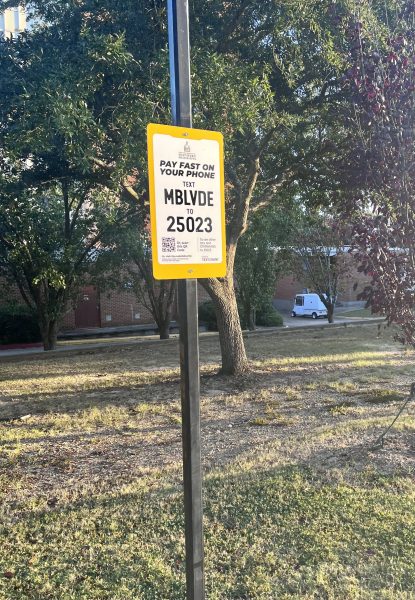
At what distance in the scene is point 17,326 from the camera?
71.3ft

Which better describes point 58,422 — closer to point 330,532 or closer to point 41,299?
point 330,532

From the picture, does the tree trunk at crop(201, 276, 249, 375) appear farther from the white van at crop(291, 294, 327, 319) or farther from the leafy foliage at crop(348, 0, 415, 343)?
the white van at crop(291, 294, 327, 319)

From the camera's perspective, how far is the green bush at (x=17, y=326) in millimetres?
21562

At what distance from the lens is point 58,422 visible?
6844 millimetres

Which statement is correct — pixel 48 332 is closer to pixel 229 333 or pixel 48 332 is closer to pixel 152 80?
pixel 229 333

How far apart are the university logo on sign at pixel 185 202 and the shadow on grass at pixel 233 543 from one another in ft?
5.80

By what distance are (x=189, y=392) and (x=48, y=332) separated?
14.3 meters

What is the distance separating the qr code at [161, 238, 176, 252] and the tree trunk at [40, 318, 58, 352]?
1405 centimetres

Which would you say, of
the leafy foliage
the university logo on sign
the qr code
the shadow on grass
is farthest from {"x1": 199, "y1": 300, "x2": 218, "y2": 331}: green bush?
the qr code

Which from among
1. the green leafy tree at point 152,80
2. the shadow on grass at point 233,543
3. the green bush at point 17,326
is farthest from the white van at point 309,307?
the shadow on grass at point 233,543

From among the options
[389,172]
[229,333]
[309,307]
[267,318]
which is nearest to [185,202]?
[389,172]

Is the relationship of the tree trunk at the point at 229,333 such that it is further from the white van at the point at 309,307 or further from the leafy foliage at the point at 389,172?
the white van at the point at 309,307

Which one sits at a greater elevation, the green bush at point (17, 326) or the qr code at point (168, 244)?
the qr code at point (168, 244)

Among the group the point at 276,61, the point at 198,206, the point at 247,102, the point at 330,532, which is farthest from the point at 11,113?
the point at 330,532
